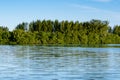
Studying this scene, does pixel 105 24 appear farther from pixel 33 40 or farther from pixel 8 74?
pixel 8 74

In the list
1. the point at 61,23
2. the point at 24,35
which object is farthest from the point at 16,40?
the point at 61,23

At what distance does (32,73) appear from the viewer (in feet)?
96.6

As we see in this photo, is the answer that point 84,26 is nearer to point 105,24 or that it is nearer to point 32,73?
point 105,24

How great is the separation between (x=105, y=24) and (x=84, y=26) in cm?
947

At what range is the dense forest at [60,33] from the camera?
153 m

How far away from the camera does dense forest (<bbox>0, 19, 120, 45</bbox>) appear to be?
15324cm

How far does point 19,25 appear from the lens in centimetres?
18975

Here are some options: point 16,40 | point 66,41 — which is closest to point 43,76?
point 16,40

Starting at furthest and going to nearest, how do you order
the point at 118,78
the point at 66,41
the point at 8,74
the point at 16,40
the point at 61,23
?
the point at 61,23
the point at 66,41
the point at 16,40
the point at 8,74
the point at 118,78

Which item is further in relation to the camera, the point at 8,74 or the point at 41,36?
the point at 41,36

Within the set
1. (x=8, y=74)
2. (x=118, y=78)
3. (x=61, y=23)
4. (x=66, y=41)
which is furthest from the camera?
(x=61, y=23)

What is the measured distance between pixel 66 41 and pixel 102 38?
53.7 ft

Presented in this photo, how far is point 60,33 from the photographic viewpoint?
167125 mm

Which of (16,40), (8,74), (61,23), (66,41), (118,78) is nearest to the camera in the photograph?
(118,78)
